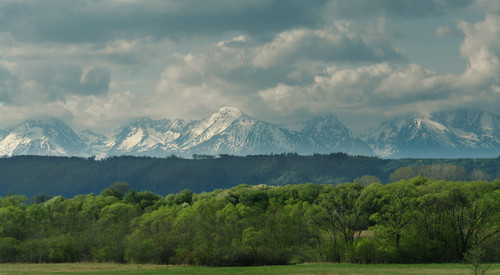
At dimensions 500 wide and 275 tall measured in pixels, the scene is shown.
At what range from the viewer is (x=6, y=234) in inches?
6471

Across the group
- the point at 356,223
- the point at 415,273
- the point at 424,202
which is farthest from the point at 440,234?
the point at 415,273

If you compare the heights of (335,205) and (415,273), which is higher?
(335,205)

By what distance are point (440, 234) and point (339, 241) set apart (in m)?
21.8

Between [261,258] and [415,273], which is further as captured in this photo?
[261,258]

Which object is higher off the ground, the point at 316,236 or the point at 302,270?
the point at 316,236

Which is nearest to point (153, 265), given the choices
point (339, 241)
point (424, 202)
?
point (339, 241)

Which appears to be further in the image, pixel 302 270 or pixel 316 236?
pixel 316 236

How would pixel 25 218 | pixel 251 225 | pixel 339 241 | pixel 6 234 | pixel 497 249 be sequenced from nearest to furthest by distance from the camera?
pixel 497 249
pixel 339 241
pixel 251 225
pixel 6 234
pixel 25 218

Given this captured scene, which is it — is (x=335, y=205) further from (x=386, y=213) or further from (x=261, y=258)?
(x=261, y=258)

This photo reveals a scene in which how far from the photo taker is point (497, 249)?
409 feet

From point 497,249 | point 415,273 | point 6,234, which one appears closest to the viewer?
point 415,273

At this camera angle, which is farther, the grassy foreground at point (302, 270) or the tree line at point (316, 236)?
the tree line at point (316, 236)

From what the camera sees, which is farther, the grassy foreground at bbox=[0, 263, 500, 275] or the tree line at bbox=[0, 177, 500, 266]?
the tree line at bbox=[0, 177, 500, 266]

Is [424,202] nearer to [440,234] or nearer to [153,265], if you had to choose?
[440,234]
